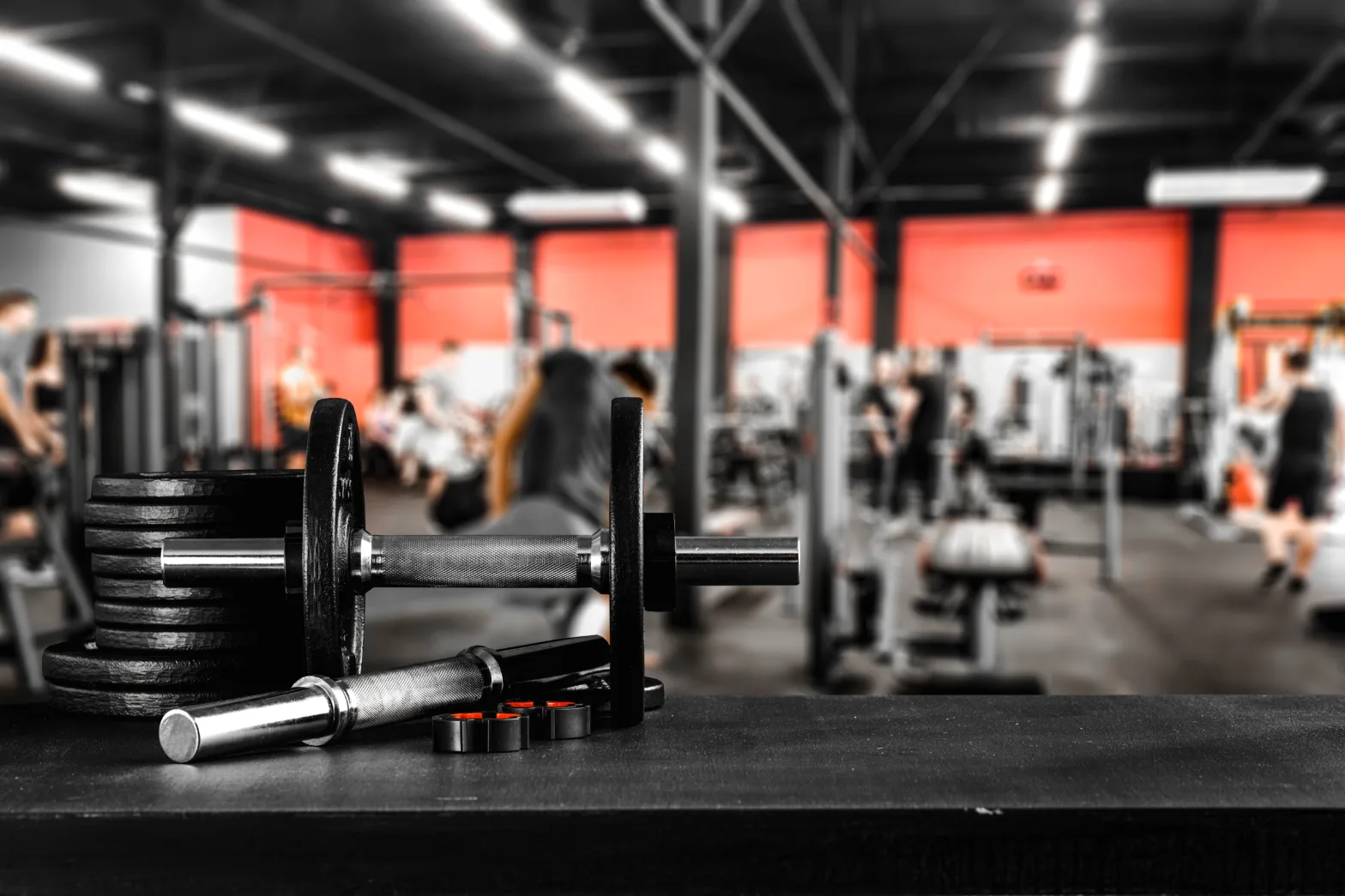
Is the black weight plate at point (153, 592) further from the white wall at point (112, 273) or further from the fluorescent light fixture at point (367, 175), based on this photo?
the white wall at point (112, 273)

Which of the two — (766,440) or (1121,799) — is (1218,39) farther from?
(1121,799)

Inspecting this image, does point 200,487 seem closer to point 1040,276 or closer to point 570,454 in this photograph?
point 570,454

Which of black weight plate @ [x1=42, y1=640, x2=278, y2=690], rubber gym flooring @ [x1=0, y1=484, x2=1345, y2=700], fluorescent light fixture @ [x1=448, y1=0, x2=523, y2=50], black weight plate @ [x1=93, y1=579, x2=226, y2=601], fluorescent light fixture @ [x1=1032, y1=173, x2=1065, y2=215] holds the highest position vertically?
fluorescent light fixture @ [x1=1032, y1=173, x2=1065, y2=215]

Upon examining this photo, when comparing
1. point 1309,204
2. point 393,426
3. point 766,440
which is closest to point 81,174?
point 393,426

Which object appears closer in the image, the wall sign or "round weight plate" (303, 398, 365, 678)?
"round weight plate" (303, 398, 365, 678)

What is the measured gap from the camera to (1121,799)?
1.69 feet

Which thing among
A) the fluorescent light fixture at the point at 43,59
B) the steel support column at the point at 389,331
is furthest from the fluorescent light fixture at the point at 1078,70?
the steel support column at the point at 389,331

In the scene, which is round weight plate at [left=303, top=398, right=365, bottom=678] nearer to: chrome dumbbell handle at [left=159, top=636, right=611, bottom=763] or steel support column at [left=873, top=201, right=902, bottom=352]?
chrome dumbbell handle at [left=159, top=636, right=611, bottom=763]

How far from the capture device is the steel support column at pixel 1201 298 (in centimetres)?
1155

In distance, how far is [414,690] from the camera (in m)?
0.63

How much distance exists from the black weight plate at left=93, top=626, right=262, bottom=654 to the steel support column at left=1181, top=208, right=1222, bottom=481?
40.4 ft

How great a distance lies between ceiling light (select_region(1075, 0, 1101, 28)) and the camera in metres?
6.79

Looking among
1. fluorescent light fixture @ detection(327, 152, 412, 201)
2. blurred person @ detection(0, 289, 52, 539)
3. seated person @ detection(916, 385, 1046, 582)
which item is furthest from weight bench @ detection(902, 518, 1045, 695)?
fluorescent light fixture @ detection(327, 152, 412, 201)

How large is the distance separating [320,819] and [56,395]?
5353 millimetres
